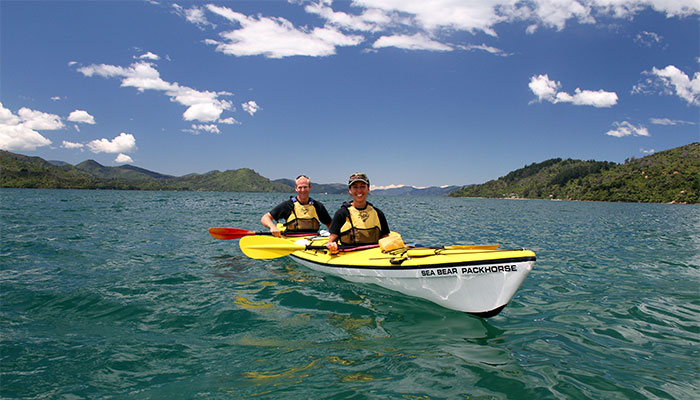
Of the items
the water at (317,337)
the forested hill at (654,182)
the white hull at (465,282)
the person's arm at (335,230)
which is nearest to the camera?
the water at (317,337)

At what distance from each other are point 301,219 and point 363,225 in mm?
3581

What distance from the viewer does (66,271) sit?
888 cm

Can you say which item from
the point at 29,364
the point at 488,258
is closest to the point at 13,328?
the point at 29,364

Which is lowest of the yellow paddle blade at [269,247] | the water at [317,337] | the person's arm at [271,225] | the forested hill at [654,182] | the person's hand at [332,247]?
the water at [317,337]

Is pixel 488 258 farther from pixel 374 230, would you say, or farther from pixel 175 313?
pixel 175 313

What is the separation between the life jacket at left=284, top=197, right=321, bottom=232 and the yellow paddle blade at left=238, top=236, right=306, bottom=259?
0.92 metres

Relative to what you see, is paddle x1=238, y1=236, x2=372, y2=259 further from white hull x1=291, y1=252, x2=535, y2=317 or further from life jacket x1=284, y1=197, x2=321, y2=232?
white hull x1=291, y1=252, x2=535, y2=317

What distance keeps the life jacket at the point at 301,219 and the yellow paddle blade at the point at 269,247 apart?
0.92 metres

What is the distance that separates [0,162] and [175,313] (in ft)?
872

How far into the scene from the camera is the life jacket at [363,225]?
8.19 meters

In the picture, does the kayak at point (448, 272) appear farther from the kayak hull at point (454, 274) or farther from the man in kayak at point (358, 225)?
the man in kayak at point (358, 225)

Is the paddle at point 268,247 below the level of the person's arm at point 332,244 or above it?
below

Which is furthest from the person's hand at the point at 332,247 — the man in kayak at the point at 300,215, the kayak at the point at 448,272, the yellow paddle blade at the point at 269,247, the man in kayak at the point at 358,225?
the man in kayak at the point at 300,215

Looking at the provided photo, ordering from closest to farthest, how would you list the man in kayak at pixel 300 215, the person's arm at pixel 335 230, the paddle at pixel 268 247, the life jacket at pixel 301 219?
the person's arm at pixel 335 230, the paddle at pixel 268 247, the man in kayak at pixel 300 215, the life jacket at pixel 301 219
